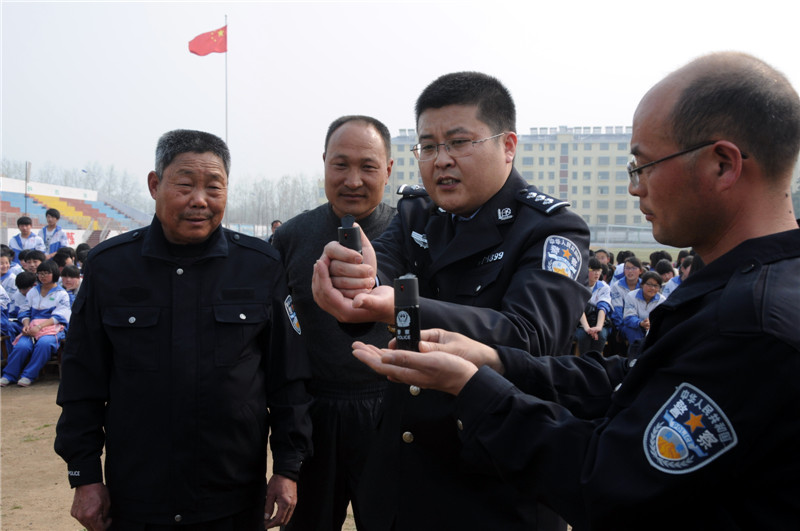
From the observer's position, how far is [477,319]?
6.22 feet

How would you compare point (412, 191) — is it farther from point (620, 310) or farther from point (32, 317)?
point (32, 317)

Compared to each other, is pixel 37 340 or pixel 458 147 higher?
pixel 458 147

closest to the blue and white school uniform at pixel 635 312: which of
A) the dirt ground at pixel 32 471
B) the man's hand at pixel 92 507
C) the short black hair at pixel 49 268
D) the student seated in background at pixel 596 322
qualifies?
the student seated in background at pixel 596 322

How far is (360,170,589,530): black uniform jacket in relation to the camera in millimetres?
1920

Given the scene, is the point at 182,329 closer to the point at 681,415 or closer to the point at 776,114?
the point at 681,415

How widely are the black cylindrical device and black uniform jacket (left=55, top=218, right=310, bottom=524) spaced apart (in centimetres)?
128

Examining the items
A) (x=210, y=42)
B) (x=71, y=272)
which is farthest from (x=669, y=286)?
(x=210, y=42)

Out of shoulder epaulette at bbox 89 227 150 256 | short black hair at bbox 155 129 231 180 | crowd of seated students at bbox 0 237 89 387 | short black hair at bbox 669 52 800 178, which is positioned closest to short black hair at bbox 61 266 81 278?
crowd of seated students at bbox 0 237 89 387

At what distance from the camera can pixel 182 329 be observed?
103 inches

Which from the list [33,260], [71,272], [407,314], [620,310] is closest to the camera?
[407,314]

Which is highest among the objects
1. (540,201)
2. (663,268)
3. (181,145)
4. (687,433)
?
(181,145)

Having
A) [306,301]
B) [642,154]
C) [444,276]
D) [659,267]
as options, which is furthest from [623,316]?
[642,154]

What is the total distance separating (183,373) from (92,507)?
2.15ft

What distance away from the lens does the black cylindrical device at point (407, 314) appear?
1616 mm
